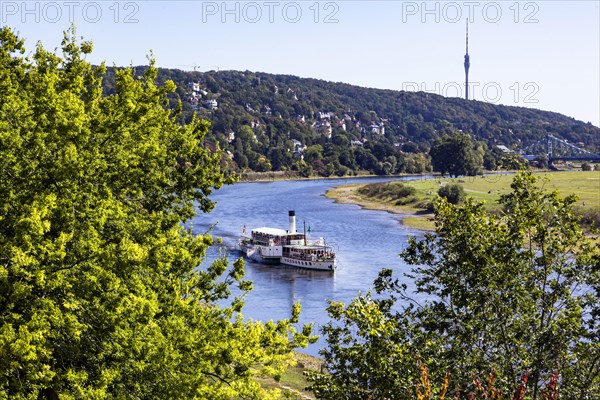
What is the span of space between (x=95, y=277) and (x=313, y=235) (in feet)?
277

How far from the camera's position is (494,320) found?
A: 56.3ft

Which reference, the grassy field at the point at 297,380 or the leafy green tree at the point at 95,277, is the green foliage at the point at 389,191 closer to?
the grassy field at the point at 297,380

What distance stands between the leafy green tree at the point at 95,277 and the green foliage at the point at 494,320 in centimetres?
282

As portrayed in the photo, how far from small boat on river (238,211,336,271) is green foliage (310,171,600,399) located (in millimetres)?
61304

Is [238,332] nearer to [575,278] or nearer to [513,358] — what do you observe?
[513,358]

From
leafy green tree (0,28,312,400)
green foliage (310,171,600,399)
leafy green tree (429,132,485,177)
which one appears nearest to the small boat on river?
leafy green tree (0,28,312,400)

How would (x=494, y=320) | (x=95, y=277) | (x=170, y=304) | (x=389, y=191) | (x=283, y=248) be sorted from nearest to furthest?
(x=95, y=277)
(x=494, y=320)
(x=170, y=304)
(x=283, y=248)
(x=389, y=191)

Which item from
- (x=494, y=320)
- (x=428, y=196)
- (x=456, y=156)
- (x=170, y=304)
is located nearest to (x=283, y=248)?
(x=428, y=196)

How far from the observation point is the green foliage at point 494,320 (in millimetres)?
16391

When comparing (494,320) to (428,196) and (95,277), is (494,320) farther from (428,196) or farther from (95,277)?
(428,196)

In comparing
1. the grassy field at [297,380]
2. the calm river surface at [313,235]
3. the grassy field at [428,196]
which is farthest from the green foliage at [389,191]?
the grassy field at [297,380]

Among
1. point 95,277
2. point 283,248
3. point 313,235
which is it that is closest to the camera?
point 95,277

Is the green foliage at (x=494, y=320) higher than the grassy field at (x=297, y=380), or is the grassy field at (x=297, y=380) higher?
the green foliage at (x=494, y=320)

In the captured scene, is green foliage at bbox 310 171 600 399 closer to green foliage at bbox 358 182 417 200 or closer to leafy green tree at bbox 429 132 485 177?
green foliage at bbox 358 182 417 200
